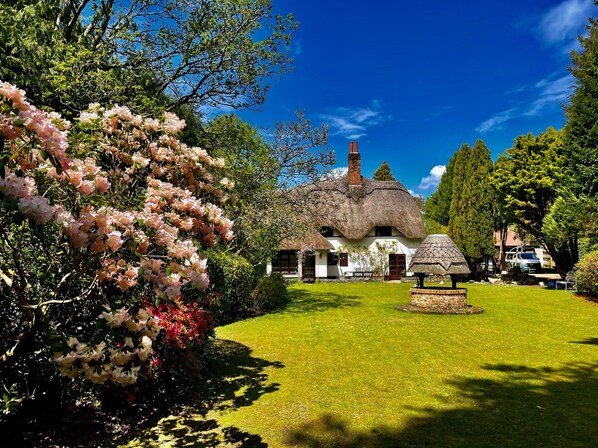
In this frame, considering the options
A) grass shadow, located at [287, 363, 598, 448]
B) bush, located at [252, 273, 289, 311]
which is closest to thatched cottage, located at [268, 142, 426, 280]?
bush, located at [252, 273, 289, 311]

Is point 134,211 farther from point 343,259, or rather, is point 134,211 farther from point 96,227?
point 343,259

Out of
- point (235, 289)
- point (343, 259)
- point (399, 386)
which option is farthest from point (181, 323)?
point (343, 259)

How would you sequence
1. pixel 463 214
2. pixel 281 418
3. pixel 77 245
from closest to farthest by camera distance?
pixel 77 245, pixel 281 418, pixel 463 214

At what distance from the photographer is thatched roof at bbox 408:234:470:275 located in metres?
15.5

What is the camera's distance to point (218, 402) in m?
6.81

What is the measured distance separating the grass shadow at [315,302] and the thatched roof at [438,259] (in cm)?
405

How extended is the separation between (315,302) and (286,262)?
13555 mm

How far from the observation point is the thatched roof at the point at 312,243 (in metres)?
30.3

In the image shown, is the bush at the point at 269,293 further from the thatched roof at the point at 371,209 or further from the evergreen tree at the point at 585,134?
the evergreen tree at the point at 585,134

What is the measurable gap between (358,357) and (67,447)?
632cm

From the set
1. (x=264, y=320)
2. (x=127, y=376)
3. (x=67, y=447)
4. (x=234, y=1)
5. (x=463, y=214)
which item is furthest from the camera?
(x=463, y=214)

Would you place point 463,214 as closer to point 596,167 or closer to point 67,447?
point 596,167

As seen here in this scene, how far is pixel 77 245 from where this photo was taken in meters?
2.88

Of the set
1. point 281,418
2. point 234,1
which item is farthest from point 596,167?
point 281,418
